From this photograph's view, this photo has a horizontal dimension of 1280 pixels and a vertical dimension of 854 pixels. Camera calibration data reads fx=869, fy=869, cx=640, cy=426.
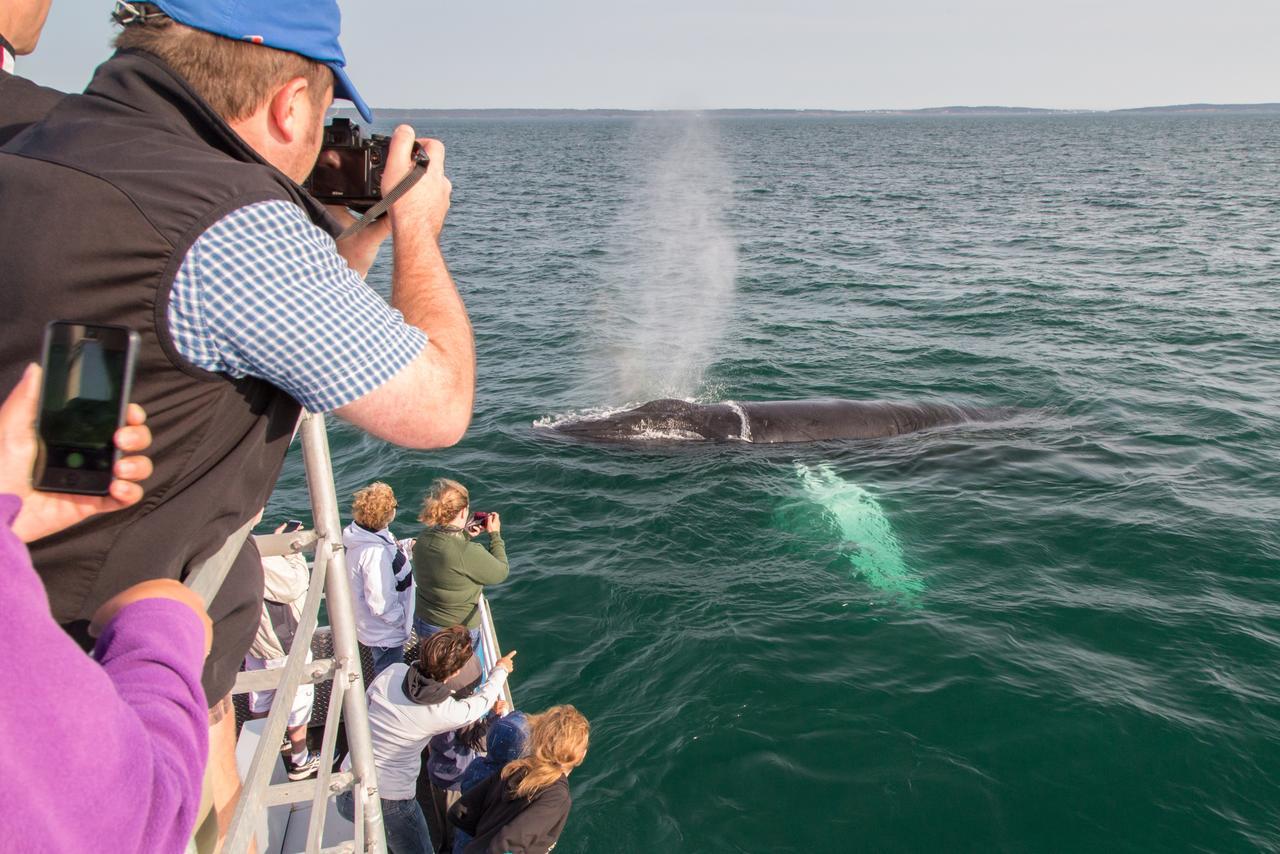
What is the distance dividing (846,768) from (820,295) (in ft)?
65.6

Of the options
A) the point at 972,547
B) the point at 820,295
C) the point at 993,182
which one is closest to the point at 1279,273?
the point at 820,295

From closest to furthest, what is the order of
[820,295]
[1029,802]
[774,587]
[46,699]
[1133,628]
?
[46,699]
[1029,802]
[1133,628]
[774,587]
[820,295]

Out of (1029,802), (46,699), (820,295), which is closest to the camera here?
(46,699)

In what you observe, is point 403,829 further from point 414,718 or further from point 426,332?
point 426,332

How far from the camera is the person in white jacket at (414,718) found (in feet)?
16.0

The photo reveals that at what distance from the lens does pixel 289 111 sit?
201 centimetres

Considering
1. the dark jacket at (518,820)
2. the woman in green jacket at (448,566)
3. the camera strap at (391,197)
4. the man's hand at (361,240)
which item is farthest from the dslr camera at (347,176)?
the woman in green jacket at (448,566)

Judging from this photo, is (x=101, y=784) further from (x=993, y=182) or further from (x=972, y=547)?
(x=993, y=182)

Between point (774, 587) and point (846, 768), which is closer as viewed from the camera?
point (846, 768)

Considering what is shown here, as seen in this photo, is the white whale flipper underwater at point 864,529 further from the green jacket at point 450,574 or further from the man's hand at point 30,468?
the man's hand at point 30,468

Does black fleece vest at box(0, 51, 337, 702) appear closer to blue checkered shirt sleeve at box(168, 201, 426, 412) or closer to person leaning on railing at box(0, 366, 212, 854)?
blue checkered shirt sleeve at box(168, 201, 426, 412)

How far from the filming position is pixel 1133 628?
27.8ft

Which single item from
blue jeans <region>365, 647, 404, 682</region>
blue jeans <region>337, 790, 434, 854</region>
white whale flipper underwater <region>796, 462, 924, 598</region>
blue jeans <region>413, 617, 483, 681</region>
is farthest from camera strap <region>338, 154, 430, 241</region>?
white whale flipper underwater <region>796, 462, 924, 598</region>

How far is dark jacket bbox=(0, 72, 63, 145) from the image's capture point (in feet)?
7.17
